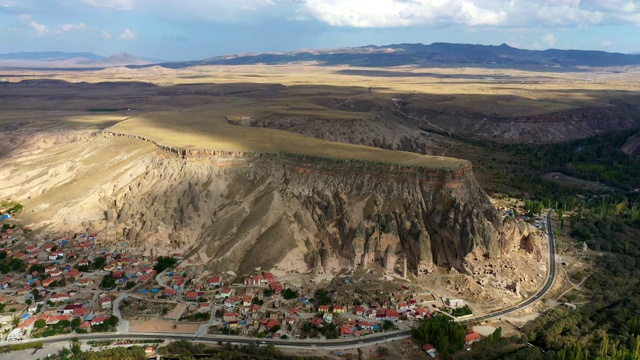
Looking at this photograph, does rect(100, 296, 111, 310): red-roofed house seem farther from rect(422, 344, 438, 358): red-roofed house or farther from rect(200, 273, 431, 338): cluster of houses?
rect(422, 344, 438, 358): red-roofed house

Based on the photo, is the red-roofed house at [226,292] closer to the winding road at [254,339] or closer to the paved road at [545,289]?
the winding road at [254,339]

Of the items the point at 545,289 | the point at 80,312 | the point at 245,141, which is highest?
the point at 245,141

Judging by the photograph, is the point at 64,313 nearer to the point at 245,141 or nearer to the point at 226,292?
the point at 226,292

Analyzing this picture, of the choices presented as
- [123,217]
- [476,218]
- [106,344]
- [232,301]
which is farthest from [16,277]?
[476,218]

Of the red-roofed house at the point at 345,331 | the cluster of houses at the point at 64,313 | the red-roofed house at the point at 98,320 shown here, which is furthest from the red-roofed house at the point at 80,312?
the red-roofed house at the point at 345,331

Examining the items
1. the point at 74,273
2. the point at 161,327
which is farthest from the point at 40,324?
the point at 161,327
